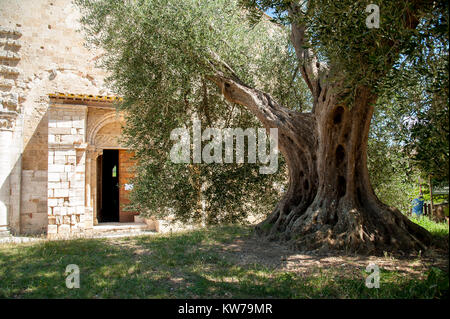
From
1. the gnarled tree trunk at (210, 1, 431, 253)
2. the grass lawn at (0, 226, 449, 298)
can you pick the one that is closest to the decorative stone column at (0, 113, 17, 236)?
the grass lawn at (0, 226, 449, 298)

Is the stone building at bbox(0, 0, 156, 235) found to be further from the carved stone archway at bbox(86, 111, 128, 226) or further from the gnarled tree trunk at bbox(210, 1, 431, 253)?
the gnarled tree trunk at bbox(210, 1, 431, 253)

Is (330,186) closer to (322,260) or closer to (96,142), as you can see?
(322,260)

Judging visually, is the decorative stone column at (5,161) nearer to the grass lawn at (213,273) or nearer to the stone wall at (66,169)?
the stone wall at (66,169)

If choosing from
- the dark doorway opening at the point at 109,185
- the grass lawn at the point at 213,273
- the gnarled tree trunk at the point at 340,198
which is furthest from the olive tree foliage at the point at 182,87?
the dark doorway opening at the point at 109,185

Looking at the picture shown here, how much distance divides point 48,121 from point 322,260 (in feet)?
35.6

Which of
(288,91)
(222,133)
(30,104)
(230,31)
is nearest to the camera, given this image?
(230,31)

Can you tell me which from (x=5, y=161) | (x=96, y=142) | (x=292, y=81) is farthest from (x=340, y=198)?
(x=5, y=161)

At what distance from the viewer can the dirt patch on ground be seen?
4305 mm

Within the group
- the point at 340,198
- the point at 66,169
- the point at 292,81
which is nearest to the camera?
the point at 340,198

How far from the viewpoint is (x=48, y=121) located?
11539 mm

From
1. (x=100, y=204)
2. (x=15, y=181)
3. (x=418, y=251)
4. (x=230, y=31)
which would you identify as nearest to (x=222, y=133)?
(x=230, y=31)
